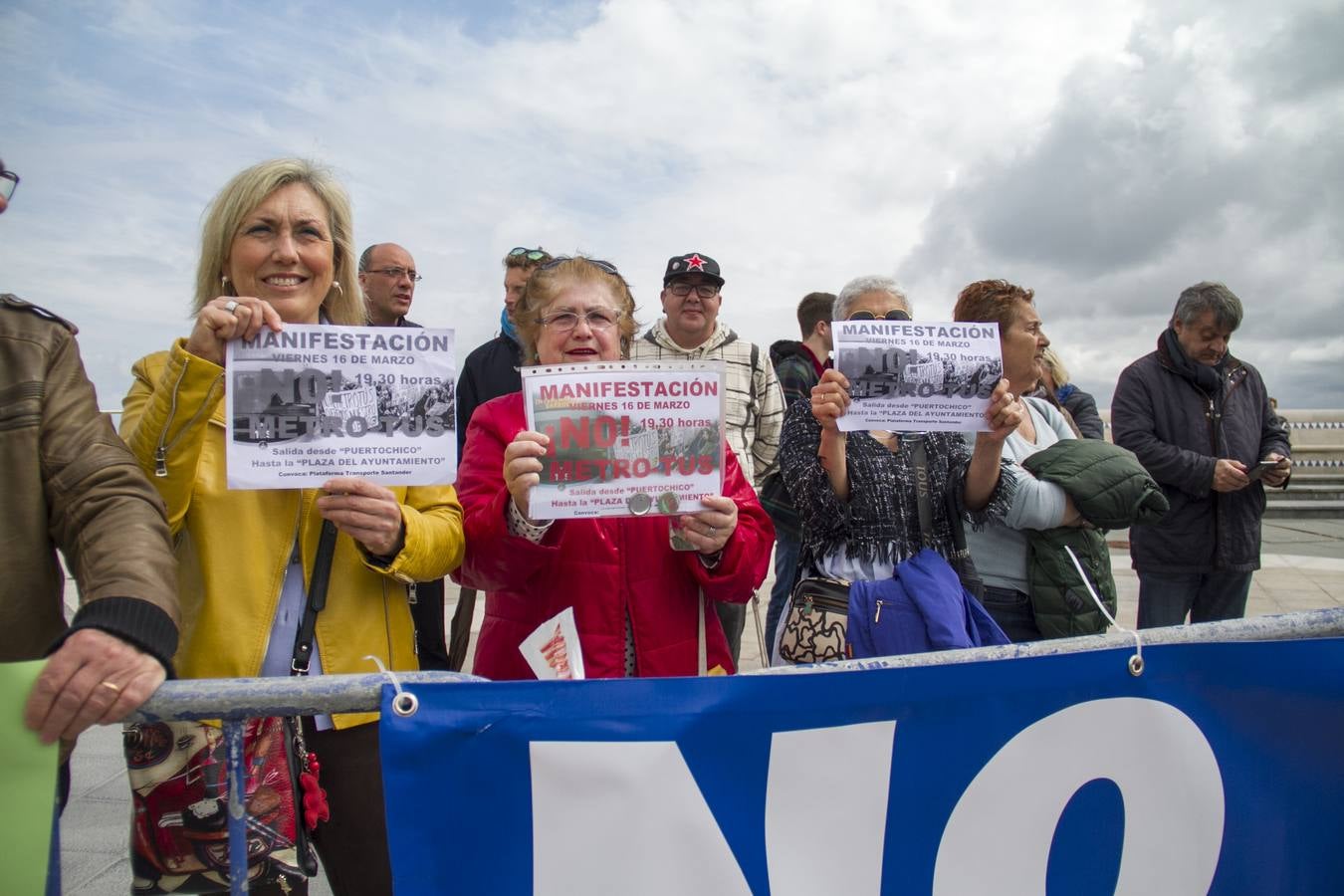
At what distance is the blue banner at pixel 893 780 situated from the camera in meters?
1.52

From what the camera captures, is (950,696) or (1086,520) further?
(1086,520)

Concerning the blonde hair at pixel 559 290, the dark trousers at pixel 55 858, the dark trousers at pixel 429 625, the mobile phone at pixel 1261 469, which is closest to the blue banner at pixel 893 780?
the dark trousers at pixel 55 858

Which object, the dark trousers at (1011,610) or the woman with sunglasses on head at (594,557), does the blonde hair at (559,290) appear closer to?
the woman with sunglasses on head at (594,557)

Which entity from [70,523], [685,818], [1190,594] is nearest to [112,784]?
[70,523]

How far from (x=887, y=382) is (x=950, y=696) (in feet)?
3.95

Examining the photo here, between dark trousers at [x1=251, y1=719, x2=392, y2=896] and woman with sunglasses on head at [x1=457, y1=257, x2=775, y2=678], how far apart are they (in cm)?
38

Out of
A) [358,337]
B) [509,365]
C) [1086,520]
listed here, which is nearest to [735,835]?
[358,337]

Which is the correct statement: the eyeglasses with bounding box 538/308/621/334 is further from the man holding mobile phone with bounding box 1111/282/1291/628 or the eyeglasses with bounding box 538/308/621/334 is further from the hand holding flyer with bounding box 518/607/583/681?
the man holding mobile phone with bounding box 1111/282/1291/628

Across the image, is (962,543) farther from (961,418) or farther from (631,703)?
(631,703)

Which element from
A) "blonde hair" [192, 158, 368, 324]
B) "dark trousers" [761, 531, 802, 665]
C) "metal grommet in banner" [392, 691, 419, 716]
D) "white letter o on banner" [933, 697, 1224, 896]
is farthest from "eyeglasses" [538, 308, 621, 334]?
"dark trousers" [761, 531, 802, 665]

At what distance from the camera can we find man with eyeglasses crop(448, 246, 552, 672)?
447 centimetres

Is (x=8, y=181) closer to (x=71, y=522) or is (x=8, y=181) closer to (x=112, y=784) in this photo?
(x=71, y=522)

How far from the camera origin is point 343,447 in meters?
1.94

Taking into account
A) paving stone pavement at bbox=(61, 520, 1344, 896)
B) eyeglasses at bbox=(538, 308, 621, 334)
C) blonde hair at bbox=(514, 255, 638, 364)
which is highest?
blonde hair at bbox=(514, 255, 638, 364)
